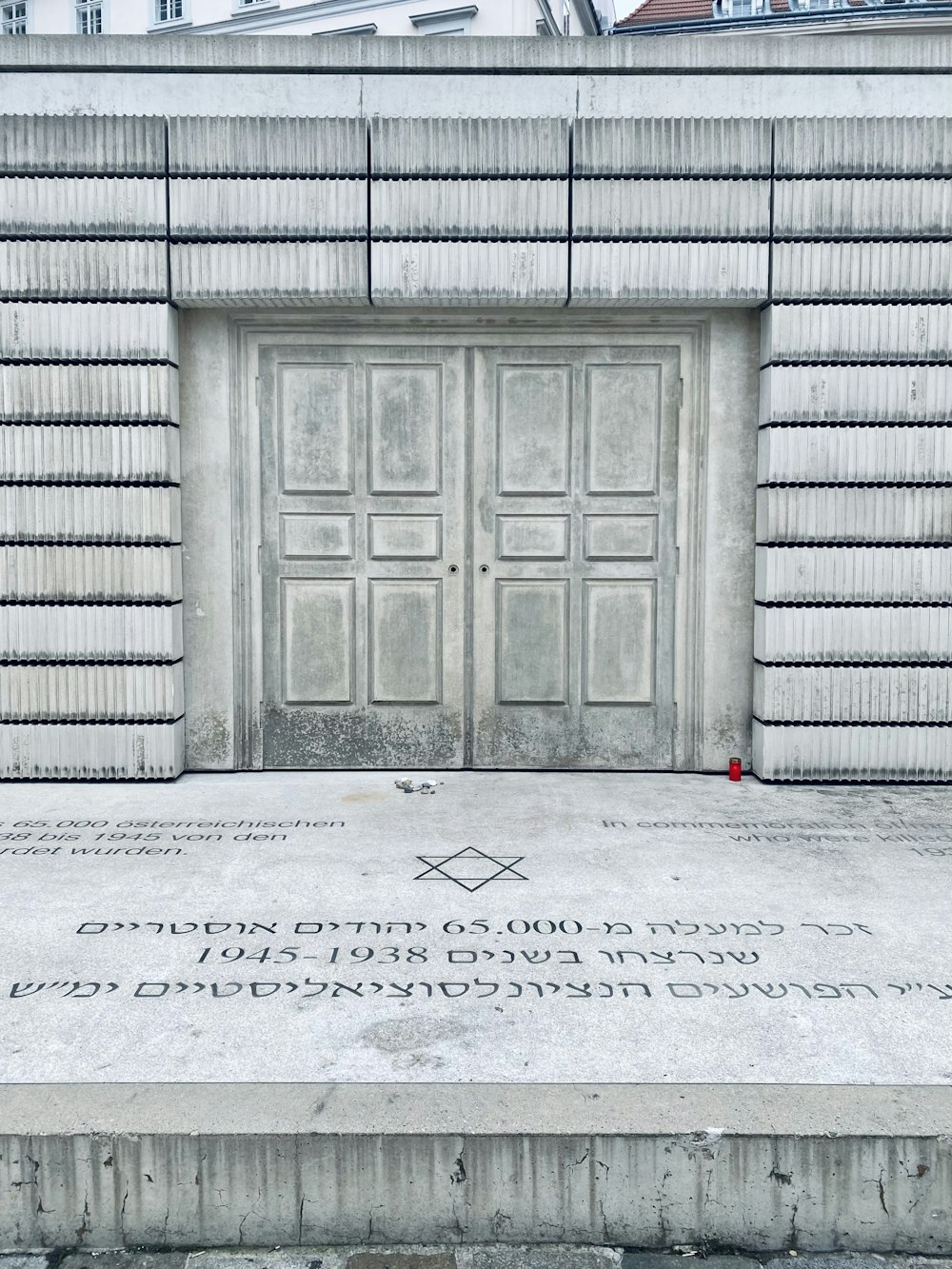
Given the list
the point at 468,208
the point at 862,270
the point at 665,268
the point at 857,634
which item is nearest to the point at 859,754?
the point at 857,634

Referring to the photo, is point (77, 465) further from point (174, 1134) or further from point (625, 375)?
point (174, 1134)

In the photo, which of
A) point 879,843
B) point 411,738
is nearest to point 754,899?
point 879,843

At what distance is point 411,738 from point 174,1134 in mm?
4508

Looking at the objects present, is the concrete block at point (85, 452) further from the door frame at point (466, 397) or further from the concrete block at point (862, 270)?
the concrete block at point (862, 270)

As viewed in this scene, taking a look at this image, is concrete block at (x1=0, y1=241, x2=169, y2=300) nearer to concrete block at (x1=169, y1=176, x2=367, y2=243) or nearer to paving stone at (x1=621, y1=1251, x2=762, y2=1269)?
concrete block at (x1=169, y1=176, x2=367, y2=243)

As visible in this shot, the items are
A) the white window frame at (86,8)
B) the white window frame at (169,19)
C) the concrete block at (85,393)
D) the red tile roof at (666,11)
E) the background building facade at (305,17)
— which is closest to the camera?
the concrete block at (85,393)

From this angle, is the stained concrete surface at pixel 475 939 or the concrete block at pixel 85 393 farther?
the concrete block at pixel 85 393

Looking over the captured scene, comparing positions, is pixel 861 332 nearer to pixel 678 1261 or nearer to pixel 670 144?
pixel 670 144

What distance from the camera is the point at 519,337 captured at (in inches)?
279

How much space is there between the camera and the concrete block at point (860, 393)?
6.77 m

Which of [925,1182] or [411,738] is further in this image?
[411,738]

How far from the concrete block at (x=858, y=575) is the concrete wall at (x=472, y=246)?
0.06ft

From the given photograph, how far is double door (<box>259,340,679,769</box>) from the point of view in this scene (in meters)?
7.11

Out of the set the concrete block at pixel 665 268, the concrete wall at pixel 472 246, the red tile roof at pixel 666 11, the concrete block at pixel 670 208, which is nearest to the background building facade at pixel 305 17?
the red tile roof at pixel 666 11
